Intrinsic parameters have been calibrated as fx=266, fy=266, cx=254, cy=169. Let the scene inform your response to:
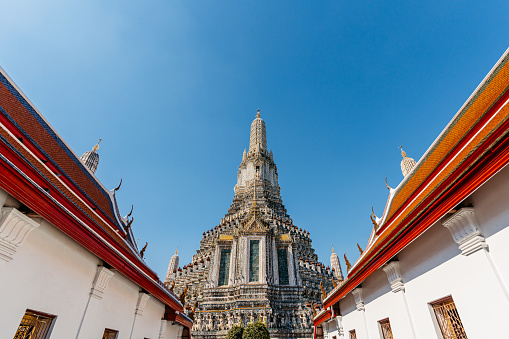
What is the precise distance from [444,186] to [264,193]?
3444cm

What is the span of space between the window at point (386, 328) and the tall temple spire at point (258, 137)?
41.2 meters

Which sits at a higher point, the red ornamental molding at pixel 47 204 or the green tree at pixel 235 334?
the red ornamental molding at pixel 47 204

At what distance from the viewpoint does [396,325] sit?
6.26 metres

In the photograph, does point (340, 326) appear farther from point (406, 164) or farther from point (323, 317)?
point (406, 164)

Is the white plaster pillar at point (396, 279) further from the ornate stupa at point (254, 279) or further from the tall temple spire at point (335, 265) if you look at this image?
the tall temple spire at point (335, 265)

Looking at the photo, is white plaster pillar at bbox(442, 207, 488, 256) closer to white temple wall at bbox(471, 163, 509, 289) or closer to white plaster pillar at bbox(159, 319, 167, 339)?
white temple wall at bbox(471, 163, 509, 289)

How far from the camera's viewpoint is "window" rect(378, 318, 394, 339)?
6836mm

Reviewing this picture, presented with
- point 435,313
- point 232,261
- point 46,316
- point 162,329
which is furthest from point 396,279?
point 232,261

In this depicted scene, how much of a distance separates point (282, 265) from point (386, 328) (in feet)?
64.0

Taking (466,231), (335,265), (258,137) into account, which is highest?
(258,137)

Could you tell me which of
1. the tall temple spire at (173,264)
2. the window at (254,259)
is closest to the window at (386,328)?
the window at (254,259)

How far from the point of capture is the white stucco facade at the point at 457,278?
3879mm

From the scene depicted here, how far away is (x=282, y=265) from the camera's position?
25.8 meters

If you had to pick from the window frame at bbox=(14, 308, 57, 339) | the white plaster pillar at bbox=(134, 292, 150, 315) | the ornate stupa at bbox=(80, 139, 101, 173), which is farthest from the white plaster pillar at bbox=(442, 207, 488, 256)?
the ornate stupa at bbox=(80, 139, 101, 173)
